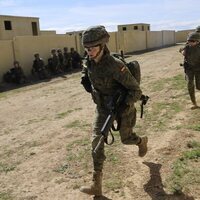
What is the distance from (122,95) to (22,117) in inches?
212

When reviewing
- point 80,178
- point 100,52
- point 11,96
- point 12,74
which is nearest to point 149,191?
point 80,178

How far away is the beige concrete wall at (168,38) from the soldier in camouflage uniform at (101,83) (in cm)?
4056

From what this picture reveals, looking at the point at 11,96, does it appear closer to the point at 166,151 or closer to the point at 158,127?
the point at 158,127

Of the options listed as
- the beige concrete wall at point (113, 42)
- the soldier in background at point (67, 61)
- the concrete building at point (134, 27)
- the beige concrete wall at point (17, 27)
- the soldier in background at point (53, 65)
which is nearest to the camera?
the soldier in background at point (53, 65)

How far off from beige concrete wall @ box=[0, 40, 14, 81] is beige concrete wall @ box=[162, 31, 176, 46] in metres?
29.0

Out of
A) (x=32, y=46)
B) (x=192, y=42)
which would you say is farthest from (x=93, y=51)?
(x=32, y=46)

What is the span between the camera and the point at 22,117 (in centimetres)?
877

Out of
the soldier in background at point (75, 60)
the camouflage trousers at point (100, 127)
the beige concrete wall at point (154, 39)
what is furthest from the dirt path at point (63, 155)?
the beige concrete wall at point (154, 39)

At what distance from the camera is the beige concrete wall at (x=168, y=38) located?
144ft

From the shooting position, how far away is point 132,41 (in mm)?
32281

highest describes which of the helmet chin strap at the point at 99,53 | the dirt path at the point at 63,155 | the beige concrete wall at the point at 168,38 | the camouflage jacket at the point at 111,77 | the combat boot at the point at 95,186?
the helmet chin strap at the point at 99,53

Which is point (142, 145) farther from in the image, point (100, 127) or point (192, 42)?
point (192, 42)

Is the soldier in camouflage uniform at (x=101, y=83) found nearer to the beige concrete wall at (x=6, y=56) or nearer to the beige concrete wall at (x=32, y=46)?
the beige concrete wall at (x=6, y=56)

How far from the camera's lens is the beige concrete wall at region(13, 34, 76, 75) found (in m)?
17.6
